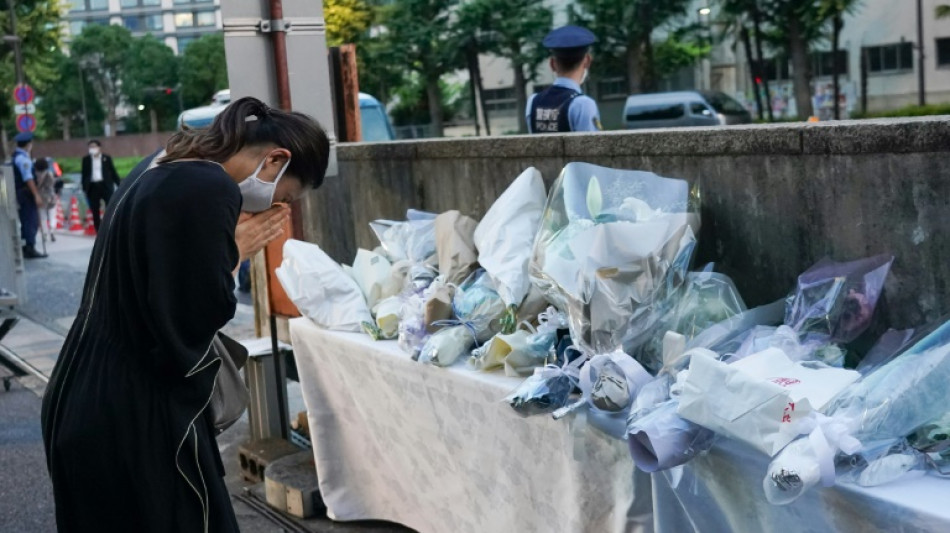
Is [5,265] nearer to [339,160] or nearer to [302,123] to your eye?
[339,160]

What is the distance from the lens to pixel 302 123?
2395mm

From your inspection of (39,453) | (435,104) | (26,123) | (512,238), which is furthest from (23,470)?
(435,104)

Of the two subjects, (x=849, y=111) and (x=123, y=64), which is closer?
(x=849, y=111)

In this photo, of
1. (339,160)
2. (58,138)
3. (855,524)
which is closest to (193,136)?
(855,524)

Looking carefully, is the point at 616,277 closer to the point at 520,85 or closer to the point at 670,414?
the point at 670,414

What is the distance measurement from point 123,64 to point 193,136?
89.3 m

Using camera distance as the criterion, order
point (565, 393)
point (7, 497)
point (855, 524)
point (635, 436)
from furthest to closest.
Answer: point (7, 497), point (565, 393), point (635, 436), point (855, 524)

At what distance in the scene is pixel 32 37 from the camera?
32.4 m

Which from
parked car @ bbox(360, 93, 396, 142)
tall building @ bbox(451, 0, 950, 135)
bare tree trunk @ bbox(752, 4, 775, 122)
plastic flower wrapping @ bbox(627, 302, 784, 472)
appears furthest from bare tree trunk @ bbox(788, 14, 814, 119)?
plastic flower wrapping @ bbox(627, 302, 784, 472)

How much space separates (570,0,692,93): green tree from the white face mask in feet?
138

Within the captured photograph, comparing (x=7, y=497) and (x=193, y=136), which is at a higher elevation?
(x=193, y=136)

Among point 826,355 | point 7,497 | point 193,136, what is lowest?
point 7,497

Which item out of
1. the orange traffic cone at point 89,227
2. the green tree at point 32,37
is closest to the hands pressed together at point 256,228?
the orange traffic cone at point 89,227

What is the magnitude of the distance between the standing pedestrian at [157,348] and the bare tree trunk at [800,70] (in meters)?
37.1
